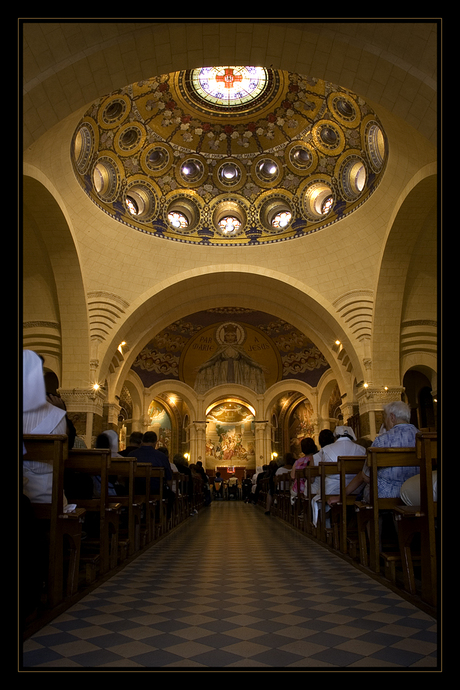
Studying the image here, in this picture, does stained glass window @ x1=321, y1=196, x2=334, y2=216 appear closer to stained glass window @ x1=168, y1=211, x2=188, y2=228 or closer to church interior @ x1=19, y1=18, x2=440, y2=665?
church interior @ x1=19, y1=18, x2=440, y2=665

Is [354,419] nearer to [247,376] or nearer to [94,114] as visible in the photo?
[247,376]

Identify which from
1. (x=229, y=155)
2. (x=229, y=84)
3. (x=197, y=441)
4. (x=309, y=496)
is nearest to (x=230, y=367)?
(x=197, y=441)

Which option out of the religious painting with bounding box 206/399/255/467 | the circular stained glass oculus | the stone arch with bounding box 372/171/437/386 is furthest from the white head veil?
the religious painting with bounding box 206/399/255/467

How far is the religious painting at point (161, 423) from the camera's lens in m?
26.2

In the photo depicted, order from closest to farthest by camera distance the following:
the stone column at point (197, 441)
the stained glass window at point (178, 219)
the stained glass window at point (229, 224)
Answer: the stained glass window at point (178, 219) < the stained glass window at point (229, 224) < the stone column at point (197, 441)

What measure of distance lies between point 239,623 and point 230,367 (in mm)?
21645

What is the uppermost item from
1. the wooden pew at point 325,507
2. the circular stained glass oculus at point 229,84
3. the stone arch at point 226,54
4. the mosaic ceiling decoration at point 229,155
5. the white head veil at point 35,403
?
the circular stained glass oculus at point 229,84

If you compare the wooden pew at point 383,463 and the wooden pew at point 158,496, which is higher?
the wooden pew at point 383,463

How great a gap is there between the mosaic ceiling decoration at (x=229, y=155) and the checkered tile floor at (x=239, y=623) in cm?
1127

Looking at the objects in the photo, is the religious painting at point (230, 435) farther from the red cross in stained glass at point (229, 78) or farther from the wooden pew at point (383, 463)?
the wooden pew at point (383, 463)

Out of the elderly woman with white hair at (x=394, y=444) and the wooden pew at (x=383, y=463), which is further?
the elderly woman with white hair at (x=394, y=444)

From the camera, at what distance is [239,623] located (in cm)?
300

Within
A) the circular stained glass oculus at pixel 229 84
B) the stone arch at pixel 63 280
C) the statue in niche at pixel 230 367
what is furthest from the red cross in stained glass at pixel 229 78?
the statue in niche at pixel 230 367

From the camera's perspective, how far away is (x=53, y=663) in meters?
2.32
